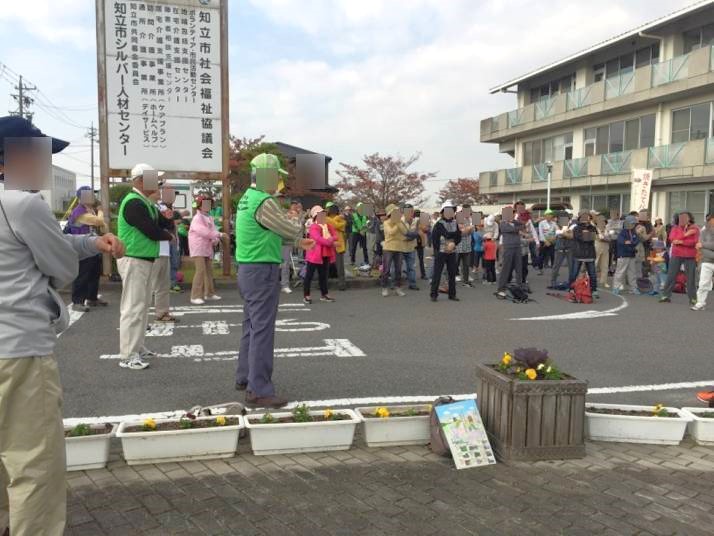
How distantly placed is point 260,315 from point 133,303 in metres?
1.89

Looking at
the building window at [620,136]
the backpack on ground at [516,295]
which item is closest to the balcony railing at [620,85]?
the building window at [620,136]

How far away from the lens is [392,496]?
132 inches

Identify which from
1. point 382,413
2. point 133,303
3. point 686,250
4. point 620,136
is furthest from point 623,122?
point 382,413

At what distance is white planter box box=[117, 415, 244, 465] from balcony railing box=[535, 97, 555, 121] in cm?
2856

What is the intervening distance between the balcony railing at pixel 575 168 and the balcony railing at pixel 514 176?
3459 millimetres

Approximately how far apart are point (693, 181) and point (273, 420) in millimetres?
22878

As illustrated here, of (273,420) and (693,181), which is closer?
(273,420)

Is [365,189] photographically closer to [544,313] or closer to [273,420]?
[544,313]

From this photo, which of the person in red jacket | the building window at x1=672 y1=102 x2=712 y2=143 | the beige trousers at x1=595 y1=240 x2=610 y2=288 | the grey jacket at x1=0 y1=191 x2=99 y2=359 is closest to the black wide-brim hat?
the grey jacket at x1=0 y1=191 x2=99 y2=359

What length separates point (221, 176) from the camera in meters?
12.4

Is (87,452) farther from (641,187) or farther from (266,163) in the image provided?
(641,187)

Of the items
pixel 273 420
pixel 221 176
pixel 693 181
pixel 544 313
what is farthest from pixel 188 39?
pixel 693 181

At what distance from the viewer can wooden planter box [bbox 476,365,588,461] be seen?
378 cm

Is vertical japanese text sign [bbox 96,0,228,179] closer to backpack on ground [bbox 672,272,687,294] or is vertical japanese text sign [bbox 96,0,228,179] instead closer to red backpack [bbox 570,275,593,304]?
red backpack [bbox 570,275,593,304]
